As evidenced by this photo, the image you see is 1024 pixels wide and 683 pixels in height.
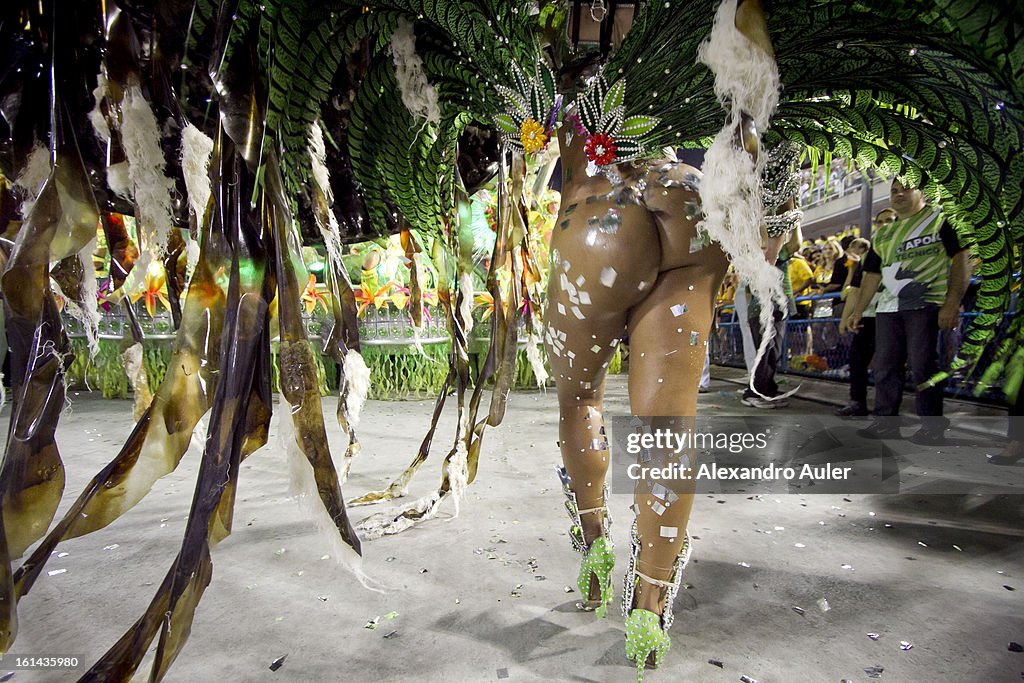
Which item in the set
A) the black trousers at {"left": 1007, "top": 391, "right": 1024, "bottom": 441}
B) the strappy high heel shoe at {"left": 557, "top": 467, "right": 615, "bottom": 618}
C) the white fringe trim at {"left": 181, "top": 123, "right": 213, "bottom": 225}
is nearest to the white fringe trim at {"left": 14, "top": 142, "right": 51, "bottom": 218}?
the white fringe trim at {"left": 181, "top": 123, "right": 213, "bottom": 225}

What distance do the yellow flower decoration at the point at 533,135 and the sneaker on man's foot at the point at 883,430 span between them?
2280 millimetres

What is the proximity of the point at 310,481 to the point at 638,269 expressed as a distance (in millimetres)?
540

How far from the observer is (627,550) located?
48.9 inches

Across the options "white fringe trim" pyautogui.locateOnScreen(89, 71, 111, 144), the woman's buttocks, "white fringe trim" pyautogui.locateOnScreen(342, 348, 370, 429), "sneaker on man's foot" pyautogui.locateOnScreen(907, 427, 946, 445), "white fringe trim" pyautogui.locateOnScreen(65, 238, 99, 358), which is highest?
"white fringe trim" pyautogui.locateOnScreen(89, 71, 111, 144)

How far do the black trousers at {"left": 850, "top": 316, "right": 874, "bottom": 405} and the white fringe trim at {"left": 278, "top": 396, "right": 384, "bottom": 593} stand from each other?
2897mm

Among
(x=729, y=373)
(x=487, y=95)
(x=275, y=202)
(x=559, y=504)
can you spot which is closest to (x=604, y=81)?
(x=487, y=95)

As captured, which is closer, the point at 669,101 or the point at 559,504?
the point at 669,101

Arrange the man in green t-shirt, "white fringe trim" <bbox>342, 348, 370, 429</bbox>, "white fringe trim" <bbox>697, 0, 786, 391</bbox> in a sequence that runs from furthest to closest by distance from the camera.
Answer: the man in green t-shirt < "white fringe trim" <bbox>342, 348, 370, 429</bbox> < "white fringe trim" <bbox>697, 0, 786, 391</bbox>

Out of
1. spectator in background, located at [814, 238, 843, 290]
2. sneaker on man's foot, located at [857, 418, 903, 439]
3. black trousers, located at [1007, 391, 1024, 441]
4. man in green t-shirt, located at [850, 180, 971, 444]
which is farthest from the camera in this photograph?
spectator in background, located at [814, 238, 843, 290]

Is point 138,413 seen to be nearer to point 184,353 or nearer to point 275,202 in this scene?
point 184,353

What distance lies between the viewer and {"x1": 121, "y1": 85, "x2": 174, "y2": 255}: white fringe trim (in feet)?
1.94

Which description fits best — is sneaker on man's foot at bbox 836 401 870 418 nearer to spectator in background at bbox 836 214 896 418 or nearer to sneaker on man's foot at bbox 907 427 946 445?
spectator in background at bbox 836 214 896 418

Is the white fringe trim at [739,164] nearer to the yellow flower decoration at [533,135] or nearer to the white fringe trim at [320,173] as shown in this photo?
the yellow flower decoration at [533,135]

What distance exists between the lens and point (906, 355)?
226cm
